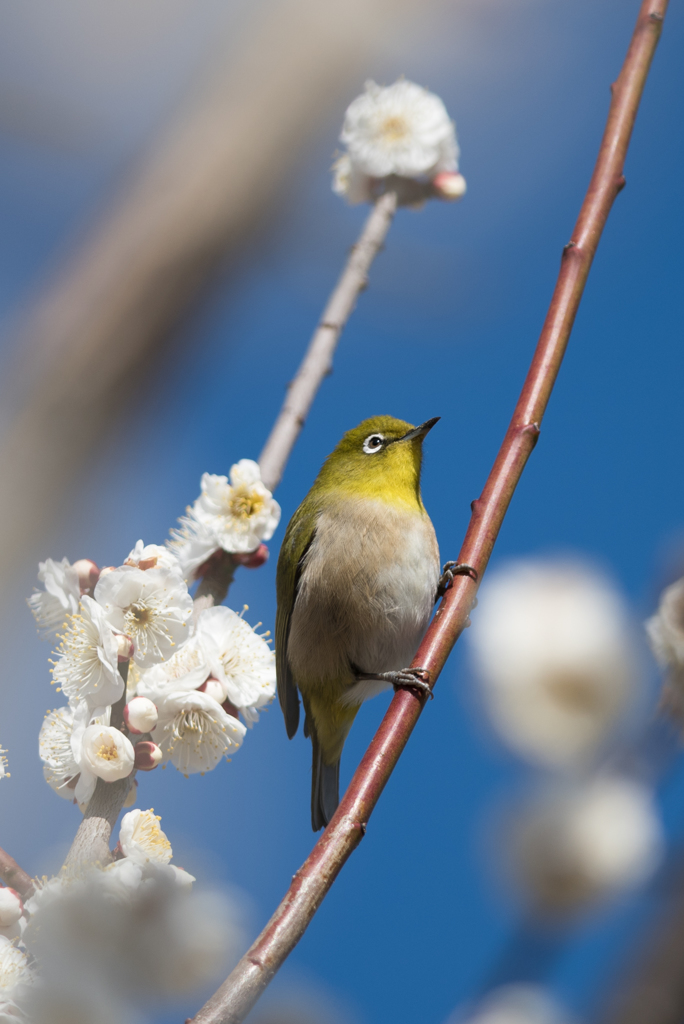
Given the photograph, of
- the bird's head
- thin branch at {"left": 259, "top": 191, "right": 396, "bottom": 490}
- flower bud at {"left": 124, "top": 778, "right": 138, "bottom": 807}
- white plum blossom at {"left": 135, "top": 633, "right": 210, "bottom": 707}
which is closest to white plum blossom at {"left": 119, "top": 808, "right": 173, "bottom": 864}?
flower bud at {"left": 124, "top": 778, "right": 138, "bottom": 807}

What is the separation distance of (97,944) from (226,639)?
1151 mm

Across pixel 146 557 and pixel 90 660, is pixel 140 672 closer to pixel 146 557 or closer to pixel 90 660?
pixel 90 660

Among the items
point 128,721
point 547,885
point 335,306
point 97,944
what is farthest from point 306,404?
point 547,885

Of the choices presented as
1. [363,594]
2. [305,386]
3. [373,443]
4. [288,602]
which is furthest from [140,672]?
[373,443]

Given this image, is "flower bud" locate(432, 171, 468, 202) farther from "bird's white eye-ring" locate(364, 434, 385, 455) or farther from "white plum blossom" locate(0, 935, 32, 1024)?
"white plum blossom" locate(0, 935, 32, 1024)

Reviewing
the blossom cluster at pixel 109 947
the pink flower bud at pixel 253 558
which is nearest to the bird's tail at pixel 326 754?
the pink flower bud at pixel 253 558

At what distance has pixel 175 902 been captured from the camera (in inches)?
44.7

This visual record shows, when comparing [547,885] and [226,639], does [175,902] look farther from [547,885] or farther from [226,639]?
[226,639]

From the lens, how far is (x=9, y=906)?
1543 millimetres

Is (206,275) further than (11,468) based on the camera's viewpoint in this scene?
Yes

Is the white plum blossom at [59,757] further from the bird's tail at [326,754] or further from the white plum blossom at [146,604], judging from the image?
the bird's tail at [326,754]

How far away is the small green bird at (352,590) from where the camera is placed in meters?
3.37

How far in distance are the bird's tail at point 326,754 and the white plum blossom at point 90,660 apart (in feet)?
6.02

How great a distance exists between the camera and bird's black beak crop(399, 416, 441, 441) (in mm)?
3426
